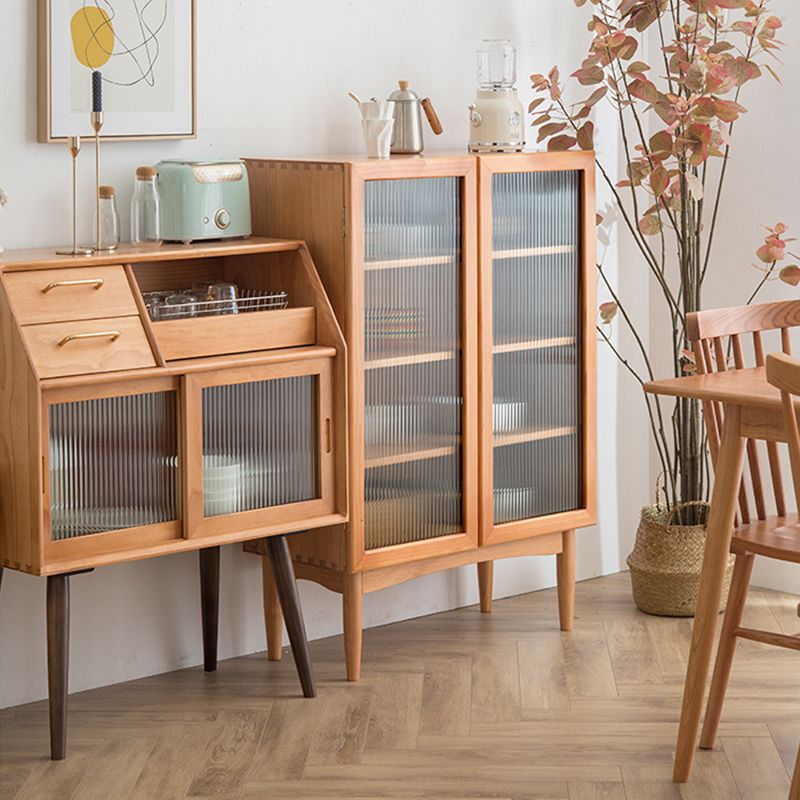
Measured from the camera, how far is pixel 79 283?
3295mm

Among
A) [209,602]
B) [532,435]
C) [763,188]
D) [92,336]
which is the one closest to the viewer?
[92,336]

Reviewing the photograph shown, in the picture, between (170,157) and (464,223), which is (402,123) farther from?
(170,157)

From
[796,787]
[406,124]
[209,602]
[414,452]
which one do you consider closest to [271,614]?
[209,602]

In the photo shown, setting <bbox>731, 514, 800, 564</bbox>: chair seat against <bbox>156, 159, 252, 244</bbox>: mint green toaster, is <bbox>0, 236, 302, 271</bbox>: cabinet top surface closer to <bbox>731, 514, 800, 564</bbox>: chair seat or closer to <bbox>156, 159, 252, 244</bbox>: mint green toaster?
<bbox>156, 159, 252, 244</bbox>: mint green toaster

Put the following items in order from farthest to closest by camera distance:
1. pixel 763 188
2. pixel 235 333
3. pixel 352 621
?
1. pixel 763 188
2. pixel 352 621
3. pixel 235 333

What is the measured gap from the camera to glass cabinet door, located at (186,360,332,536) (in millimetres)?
3467

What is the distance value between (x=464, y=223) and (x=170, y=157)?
2.48 feet

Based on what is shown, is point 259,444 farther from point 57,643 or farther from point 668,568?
point 668,568

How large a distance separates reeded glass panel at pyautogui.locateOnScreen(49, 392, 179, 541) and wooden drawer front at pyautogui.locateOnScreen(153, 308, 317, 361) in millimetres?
125

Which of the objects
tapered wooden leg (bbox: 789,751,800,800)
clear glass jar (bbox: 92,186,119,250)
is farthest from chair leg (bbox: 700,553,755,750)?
clear glass jar (bbox: 92,186,119,250)

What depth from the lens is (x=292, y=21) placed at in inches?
159

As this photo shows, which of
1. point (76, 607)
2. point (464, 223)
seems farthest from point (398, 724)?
point (464, 223)

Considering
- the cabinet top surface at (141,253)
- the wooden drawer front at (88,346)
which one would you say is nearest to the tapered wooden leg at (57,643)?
the wooden drawer front at (88,346)

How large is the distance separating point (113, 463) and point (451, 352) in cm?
103
